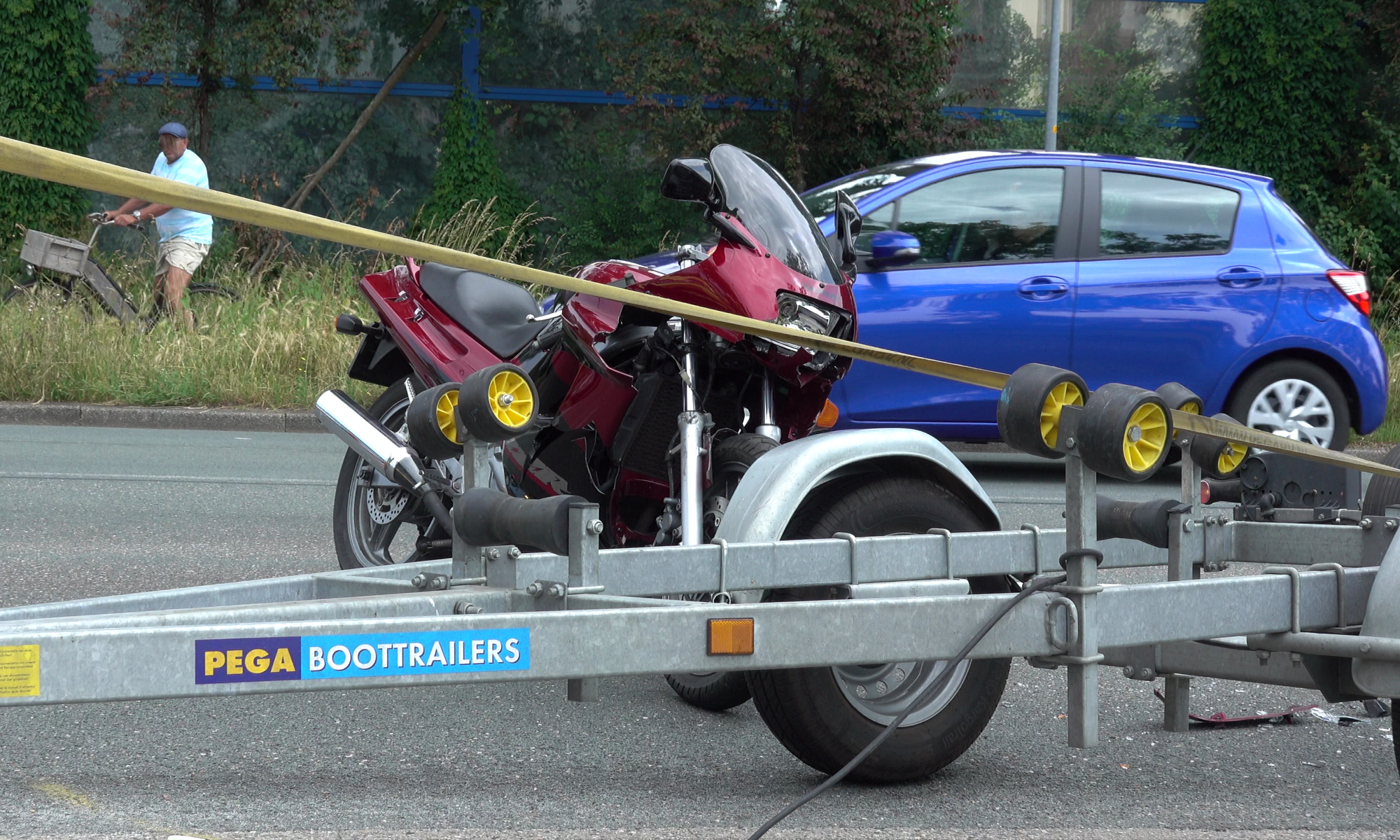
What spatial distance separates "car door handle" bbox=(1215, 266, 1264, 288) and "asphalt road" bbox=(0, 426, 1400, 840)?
488cm

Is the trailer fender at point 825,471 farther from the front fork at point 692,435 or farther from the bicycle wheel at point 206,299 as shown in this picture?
the bicycle wheel at point 206,299

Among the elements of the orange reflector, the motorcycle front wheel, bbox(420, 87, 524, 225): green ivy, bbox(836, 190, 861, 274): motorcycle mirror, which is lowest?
the motorcycle front wheel

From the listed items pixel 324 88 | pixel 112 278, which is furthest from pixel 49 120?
pixel 112 278

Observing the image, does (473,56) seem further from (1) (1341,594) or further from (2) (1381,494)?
(1) (1341,594)

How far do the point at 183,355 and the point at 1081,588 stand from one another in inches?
434

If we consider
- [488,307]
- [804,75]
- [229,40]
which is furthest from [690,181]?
[229,40]

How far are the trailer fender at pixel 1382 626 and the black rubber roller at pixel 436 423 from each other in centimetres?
191

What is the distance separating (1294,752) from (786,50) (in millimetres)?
14018

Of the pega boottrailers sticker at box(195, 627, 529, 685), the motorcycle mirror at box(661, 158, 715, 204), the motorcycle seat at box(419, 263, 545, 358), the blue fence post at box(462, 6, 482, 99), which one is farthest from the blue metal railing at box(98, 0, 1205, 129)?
the pega boottrailers sticker at box(195, 627, 529, 685)

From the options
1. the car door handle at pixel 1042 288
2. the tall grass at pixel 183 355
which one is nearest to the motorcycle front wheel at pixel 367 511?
the car door handle at pixel 1042 288

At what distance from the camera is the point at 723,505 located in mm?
4113

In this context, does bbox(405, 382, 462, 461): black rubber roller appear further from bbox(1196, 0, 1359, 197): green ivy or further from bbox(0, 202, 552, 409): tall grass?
bbox(1196, 0, 1359, 197): green ivy

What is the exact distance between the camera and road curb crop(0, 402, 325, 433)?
12.0m

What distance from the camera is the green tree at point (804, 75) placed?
1683cm
